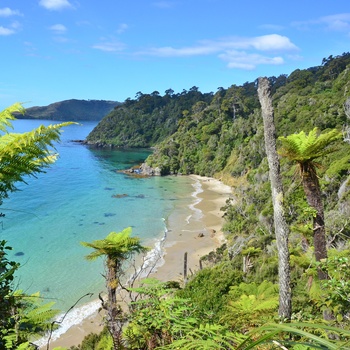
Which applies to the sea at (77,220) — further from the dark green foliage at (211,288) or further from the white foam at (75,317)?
the dark green foliage at (211,288)

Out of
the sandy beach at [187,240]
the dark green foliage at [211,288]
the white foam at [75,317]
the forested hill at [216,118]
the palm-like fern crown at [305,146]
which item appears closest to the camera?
the palm-like fern crown at [305,146]

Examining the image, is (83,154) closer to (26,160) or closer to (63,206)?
(63,206)

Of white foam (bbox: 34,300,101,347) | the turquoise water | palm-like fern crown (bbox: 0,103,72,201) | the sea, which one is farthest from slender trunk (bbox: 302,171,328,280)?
white foam (bbox: 34,300,101,347)

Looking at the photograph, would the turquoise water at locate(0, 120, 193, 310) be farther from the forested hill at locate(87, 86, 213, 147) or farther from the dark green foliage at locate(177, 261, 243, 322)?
the forested hill at locate(87, 86, 213, 147)

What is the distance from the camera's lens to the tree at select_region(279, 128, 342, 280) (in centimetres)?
648

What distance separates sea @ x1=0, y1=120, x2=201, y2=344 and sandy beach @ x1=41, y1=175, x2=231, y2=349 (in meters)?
0.84

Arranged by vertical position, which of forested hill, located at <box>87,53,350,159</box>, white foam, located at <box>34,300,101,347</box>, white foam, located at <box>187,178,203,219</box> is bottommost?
white foam, located at <box>34,300,101,347</box>

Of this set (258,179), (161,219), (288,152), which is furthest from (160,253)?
(288,152)

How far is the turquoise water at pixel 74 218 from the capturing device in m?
21.7

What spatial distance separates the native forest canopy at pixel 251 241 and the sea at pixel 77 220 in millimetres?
3569

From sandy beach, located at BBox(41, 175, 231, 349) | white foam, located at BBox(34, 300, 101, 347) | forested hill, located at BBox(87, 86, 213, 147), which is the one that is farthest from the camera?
forested hill, located at BBox(87, 86, 213, 147)

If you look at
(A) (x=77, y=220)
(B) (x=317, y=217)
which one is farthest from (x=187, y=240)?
(B) (x=317, y=217)

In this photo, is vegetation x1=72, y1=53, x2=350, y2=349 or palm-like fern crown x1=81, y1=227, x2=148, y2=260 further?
palm-like fern crown x1=81, y1=227, x2=148, y2=260

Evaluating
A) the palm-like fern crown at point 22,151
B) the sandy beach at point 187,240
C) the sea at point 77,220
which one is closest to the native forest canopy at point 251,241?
the palm-like fern crown at point 22,151
